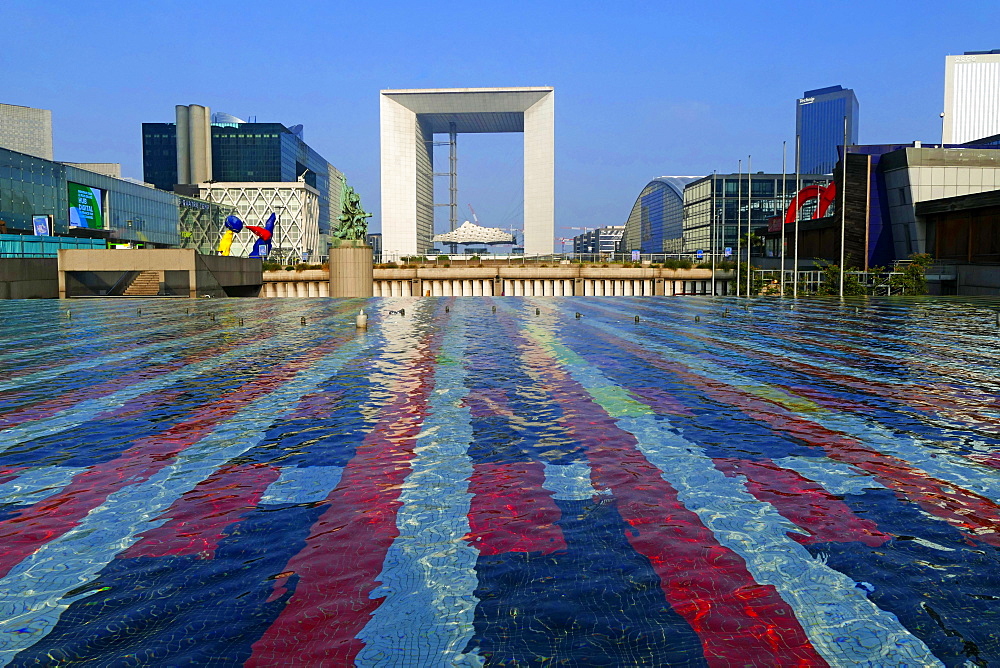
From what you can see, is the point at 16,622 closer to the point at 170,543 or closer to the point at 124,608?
the point at 124,608

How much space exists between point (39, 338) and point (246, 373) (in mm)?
10627

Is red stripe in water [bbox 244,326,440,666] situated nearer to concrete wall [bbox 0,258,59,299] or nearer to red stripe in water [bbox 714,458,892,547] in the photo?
red stripe in water [bbox 714,458,892,547]

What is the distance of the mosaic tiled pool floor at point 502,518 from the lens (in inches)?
186

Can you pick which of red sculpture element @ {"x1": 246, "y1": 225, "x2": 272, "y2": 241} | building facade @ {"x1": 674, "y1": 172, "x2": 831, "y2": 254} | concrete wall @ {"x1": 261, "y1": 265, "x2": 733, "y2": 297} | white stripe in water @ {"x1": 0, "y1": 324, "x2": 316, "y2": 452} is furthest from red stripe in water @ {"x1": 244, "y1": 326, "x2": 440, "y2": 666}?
building facade @ {"x1": 674, "y1": 172, "x2": 831, "y2": 254}

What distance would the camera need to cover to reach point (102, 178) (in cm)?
9094

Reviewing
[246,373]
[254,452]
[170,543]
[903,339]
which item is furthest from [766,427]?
[903,339]

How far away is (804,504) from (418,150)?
161 m

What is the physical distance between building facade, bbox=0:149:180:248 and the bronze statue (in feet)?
108

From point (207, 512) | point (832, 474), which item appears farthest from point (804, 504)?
point (207, 512)

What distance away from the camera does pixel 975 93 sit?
7721 inches

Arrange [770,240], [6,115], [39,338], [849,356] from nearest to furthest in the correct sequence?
[849,356] → [39,338] → [770,240] → [6,115]

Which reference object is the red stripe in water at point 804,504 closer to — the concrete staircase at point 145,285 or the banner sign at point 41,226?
the concrete staircase at point 145,285

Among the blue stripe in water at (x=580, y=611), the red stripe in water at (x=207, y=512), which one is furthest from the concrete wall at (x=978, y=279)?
the red stripe in water at (x=207, y=512)

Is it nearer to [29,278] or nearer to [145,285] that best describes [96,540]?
[29,278]
